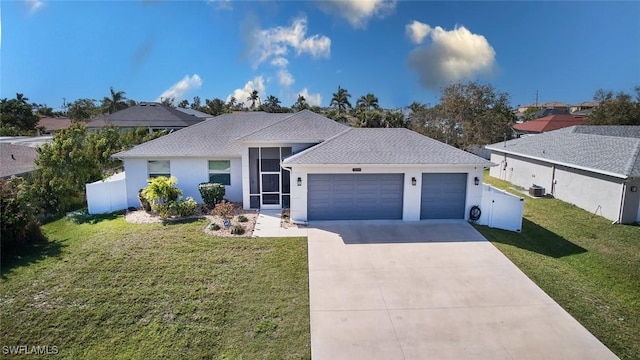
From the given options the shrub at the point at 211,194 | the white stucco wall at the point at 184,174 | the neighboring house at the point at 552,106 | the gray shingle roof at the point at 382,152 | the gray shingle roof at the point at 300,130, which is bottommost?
the shrub at the point at 211,194

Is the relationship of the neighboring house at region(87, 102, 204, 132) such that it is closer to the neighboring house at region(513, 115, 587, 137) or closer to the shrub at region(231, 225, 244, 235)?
the shrub at region(231, 225, 244, 235)

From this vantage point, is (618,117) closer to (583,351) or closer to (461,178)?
(461,178)

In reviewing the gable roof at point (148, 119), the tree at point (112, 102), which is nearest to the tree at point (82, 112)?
the tree at point (112, 102)

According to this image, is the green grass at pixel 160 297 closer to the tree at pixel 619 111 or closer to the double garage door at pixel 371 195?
the double garage door at pixel 371 195

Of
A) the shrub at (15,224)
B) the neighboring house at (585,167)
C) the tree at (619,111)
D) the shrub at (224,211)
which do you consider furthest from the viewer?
the tree at (619,111)

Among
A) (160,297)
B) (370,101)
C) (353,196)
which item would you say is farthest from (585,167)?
(370,101)

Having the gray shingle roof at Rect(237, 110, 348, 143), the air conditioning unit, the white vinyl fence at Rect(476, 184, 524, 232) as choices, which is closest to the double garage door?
the white vinyl fence at Rect(476, 184, 524, 232)
